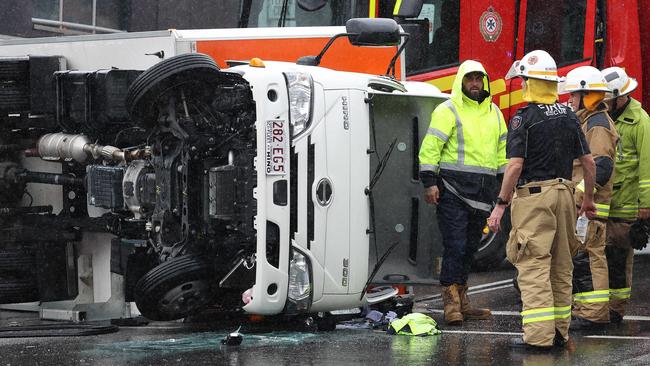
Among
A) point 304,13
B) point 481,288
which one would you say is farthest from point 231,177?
point 481,288

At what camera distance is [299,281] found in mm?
8469

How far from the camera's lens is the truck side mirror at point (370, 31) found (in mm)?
9211

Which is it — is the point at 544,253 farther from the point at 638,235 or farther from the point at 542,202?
the point at 638,235

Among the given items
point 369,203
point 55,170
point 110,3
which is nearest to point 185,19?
point 110,3

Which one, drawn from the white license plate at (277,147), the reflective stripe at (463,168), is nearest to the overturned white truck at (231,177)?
the white license plate at (277,147)

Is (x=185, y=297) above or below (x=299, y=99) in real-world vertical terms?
below

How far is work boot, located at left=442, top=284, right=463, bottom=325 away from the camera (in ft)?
31.0

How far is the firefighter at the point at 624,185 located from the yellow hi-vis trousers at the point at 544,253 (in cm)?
127

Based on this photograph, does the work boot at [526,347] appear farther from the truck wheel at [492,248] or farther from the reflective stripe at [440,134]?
the truck wheel at [492,248]

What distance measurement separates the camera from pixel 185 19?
69.4 ft

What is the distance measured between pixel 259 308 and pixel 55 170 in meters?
2.36

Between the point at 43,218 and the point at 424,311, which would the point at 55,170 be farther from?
the point at 424,311

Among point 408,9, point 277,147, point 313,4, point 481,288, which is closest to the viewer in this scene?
point 277,147

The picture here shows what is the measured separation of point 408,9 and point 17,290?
3584 millimetres
